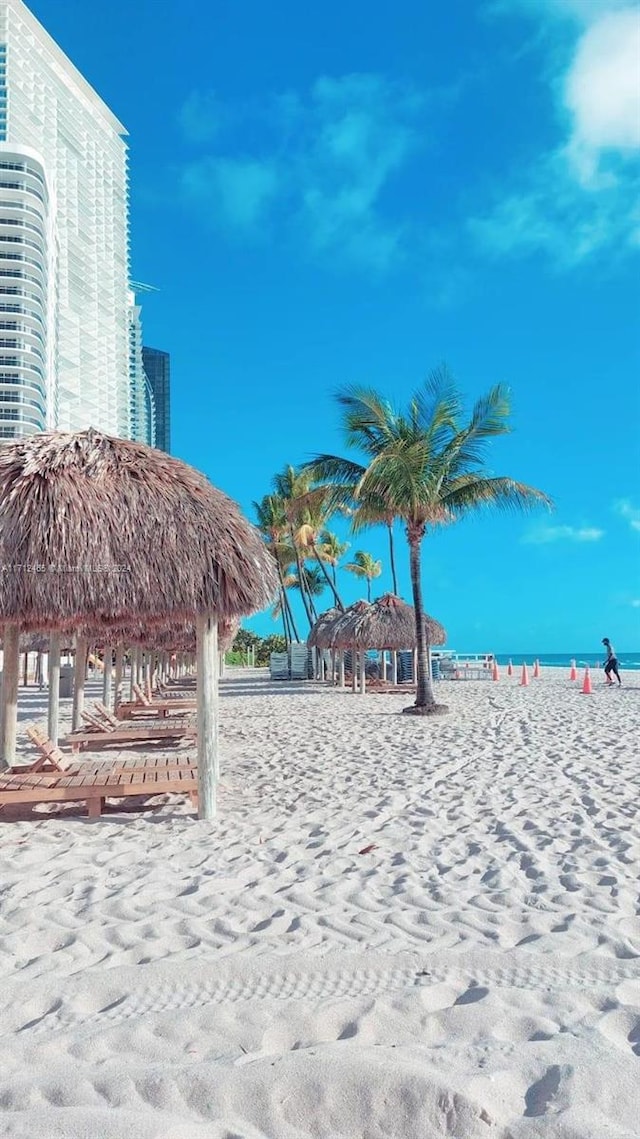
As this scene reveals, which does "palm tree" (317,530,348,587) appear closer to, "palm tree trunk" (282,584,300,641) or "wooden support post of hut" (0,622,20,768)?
"palm tree trunk" (282,584,300,641)

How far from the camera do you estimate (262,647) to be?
49750 mm

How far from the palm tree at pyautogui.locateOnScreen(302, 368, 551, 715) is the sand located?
891cm

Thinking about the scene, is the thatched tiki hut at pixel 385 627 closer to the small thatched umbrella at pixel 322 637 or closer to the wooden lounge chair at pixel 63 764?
the small thatched umbrella at pixel 322 637

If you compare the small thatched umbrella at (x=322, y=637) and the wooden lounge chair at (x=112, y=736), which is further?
the small thatched umbrella at (x=322, y=637)

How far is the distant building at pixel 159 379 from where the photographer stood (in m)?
169

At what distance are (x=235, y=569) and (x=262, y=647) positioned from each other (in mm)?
44301

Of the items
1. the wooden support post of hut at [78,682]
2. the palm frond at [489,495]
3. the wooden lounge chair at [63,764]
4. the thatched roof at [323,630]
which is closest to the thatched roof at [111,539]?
the wooden lounge chair at [63,764]

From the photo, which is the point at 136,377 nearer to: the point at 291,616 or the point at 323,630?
the point at 291,616

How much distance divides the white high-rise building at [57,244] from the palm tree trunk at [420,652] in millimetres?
60063

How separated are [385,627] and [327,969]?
17190mm

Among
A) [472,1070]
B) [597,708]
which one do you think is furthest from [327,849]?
[597,708]

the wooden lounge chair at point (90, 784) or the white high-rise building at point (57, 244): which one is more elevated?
the white high-rise building at point (57, 244)

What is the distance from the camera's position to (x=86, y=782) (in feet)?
18.6

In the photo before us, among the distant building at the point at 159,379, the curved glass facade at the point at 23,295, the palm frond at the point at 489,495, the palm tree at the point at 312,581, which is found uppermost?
the distant building at the point at 159,379
